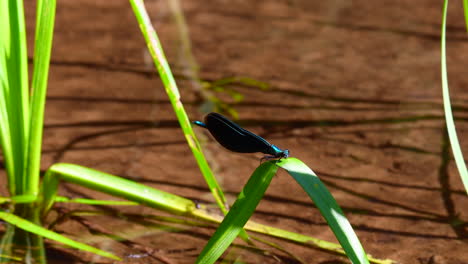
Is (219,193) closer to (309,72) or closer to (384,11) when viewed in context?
(309,72)

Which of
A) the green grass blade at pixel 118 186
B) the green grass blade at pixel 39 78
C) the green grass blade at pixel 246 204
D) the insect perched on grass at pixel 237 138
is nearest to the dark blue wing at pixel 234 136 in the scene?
the insect perched on grass at pixel 237 138

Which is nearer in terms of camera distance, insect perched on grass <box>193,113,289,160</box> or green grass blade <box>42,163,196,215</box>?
insect perched on grass <box>193,113,289,160</box>

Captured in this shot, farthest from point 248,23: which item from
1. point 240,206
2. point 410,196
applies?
point 240,206

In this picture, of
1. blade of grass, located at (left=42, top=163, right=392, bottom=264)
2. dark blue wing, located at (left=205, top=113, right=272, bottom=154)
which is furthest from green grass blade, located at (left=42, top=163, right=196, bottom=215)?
dark blue wing, located at (left=205, top=113, right=272, bottom=154)

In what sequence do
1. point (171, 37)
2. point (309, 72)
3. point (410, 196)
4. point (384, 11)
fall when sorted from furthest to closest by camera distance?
1. point (384, 11)
2. point (171, 37)
3. point (309, 72)
4. point (410, 196)

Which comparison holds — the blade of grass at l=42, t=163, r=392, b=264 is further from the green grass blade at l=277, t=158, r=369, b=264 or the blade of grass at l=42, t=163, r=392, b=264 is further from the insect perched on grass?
the green grass blade at l=277, t=158, r=369, b=264

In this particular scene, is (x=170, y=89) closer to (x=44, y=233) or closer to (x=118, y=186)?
(x=118, y=186)
